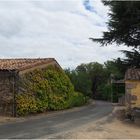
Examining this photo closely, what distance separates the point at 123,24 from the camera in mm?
30844

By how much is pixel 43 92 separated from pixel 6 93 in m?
4.11

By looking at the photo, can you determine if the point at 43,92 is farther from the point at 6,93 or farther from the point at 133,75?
the point at 133,75

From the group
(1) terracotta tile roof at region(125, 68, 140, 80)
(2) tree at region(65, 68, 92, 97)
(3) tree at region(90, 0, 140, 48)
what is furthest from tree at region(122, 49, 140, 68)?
(2) tree at region(65, 68, 92, 97)

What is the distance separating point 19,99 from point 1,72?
8.80ft

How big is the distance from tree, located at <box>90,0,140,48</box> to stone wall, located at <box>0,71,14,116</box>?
7.55m

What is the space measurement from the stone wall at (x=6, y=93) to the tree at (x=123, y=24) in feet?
24.8

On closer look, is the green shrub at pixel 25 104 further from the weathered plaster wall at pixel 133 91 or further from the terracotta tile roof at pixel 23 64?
the weathered plaster wall at pixel 133 91

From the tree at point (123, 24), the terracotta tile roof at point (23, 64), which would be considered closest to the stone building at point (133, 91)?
the tree at point (123, 24)

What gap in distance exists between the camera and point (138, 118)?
2323 cm

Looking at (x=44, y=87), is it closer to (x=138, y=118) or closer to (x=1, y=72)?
(x=1, y=72)

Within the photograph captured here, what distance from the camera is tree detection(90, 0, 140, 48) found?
29.3 m

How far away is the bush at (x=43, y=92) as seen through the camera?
32.1 m

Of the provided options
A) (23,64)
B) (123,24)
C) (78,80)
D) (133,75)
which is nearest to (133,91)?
(133,75)

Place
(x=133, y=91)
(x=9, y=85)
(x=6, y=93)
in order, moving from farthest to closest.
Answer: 1. (x=9, y=85)
2. (x=6, y=93)
3. (x=133, y=91)
